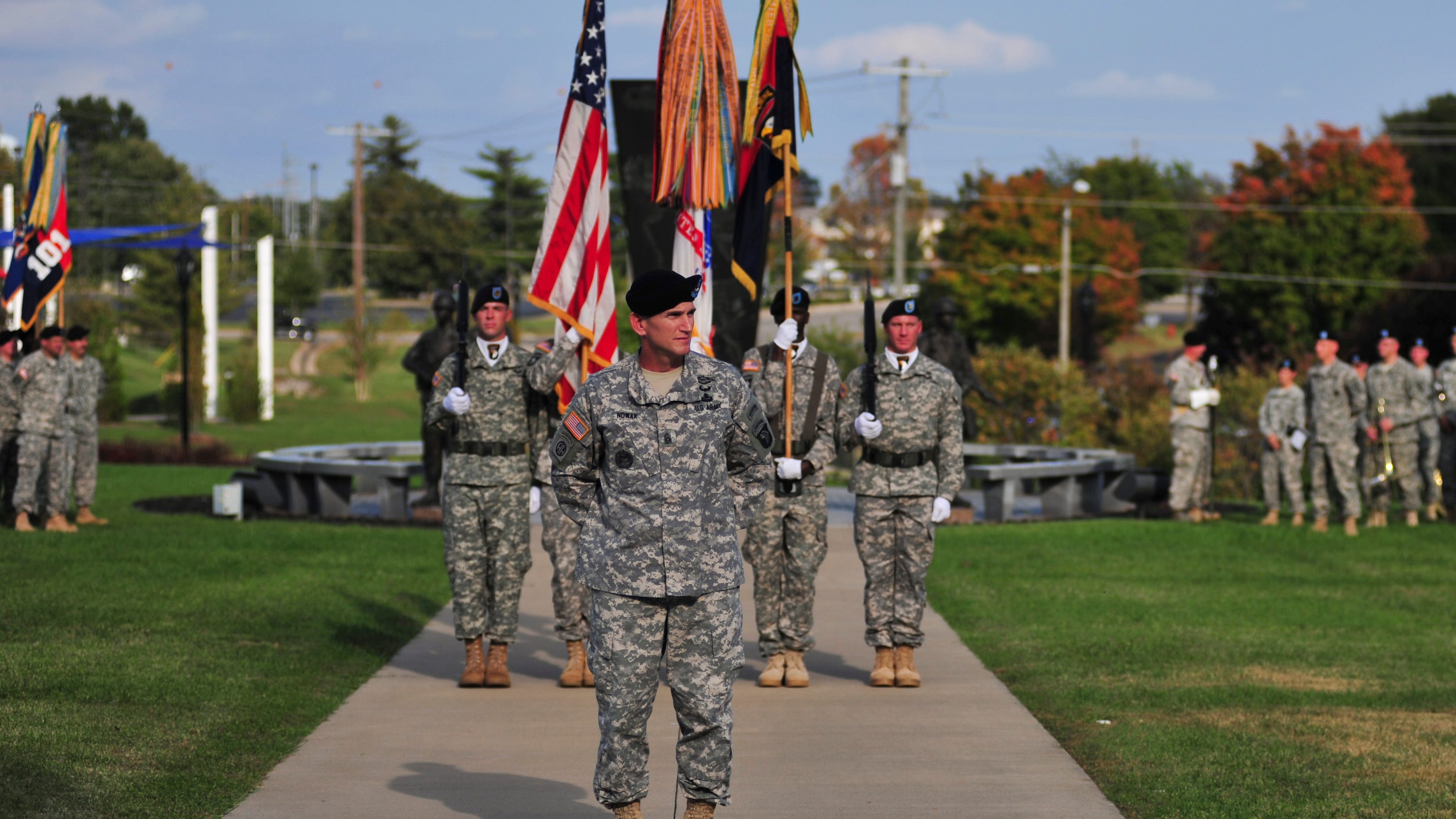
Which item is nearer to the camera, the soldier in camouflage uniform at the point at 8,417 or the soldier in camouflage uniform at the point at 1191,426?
the soldier in camouflage uniform at the point at 8,417

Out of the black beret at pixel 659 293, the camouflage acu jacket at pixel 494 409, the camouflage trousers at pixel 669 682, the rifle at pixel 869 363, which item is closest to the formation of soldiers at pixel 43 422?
the camouflage acu jacket at pixel 494 409

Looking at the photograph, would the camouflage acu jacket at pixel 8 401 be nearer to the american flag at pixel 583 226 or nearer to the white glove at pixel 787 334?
the american flag at pixel 583 226

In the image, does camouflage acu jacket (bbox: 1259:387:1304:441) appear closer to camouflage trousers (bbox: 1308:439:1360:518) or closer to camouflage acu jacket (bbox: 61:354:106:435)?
camouflage trousers (bbox: 1308:439:1360:518)

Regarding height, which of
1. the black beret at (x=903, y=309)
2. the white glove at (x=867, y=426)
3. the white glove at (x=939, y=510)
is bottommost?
the white glove at (x=939, y=510)

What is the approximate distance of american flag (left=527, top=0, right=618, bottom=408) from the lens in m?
9.55

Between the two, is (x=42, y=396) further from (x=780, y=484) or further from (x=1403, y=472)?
(x=1403, y=472)

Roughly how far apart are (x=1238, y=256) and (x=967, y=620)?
47650 millimetres

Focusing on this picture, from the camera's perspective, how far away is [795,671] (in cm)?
930

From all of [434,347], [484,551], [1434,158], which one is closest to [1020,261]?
[1434,158]

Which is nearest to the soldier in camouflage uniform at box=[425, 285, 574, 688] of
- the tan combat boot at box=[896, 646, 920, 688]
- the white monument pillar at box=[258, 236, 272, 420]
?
the tan combat boot at box=[896, 646, 920, 688]

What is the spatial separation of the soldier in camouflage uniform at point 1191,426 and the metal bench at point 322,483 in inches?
362

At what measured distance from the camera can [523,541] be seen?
29.8 ft

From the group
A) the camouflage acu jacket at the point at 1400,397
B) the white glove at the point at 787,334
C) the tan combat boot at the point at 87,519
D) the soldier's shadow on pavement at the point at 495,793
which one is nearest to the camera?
the soldier's shadow on pavement at the point at 495,793

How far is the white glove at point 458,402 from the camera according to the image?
28.5ft
